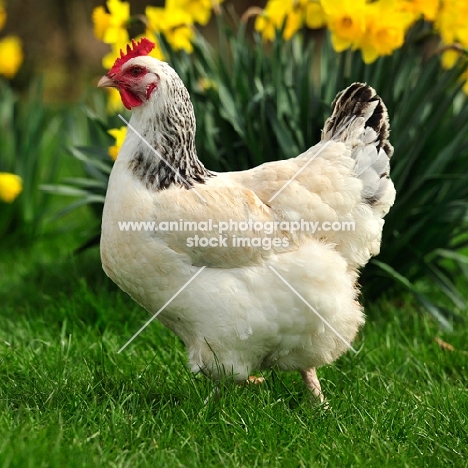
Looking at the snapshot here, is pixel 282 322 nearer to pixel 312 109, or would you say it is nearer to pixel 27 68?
pixel 312 109

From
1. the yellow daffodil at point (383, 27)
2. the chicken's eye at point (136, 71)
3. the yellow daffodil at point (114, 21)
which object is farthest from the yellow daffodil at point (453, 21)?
the chicken's eye at point (136, 71)

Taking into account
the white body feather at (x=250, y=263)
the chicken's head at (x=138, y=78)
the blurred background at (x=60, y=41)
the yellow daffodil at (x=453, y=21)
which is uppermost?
the yellow daffodil at (x=453, y=21)

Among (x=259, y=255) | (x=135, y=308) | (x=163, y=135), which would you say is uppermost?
(x=163, y=135)

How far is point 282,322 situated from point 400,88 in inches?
70.0

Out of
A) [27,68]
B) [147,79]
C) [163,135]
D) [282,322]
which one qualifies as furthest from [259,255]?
[27,68]

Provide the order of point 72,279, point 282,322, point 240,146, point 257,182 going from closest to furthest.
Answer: point 282,322 → point 257,182 → point 240,146 → point 72,279

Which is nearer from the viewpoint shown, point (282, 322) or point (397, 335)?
point (282, 322)

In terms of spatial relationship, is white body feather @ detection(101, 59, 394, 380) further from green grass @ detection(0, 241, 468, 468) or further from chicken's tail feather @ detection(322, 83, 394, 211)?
green grass @ detection(0, 241, 468, 468)

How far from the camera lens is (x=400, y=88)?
3.95m

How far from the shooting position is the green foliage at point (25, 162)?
496 centimetres

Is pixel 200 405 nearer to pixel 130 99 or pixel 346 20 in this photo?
pixel 130 99

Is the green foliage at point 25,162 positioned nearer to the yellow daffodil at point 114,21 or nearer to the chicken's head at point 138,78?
the yellow daffodil at point 114,21

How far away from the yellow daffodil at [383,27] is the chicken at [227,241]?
789 mm

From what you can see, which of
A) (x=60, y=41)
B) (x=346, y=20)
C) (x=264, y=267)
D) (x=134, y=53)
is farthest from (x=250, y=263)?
(x=60, y=41)
